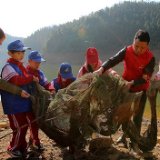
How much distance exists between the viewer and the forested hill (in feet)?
193

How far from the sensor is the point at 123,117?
2.77m

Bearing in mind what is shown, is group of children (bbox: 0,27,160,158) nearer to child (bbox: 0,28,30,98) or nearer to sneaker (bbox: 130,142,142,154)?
child (bbox: 0,28,30,98)

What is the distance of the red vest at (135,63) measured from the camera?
10.5 feet

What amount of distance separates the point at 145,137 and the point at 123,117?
2.84 ft

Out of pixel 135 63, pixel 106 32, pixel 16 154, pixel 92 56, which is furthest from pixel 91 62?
pixel 106 32

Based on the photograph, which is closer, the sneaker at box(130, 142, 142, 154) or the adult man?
the adult man

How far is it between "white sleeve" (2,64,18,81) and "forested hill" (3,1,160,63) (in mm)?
50299

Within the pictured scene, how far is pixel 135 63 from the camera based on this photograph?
3268mm

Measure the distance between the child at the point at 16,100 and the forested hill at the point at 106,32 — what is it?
5011 cm

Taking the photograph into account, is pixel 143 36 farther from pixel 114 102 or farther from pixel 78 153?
pixel 78 153

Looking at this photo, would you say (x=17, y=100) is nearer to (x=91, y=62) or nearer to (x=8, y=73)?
(x=8, y=73)

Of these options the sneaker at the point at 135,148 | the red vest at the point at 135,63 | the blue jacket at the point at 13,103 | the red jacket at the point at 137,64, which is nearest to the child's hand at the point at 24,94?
the blue jacket at the point at 13,103

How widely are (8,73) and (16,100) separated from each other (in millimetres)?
412

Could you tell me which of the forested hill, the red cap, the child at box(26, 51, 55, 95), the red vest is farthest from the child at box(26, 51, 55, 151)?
the forested hill
